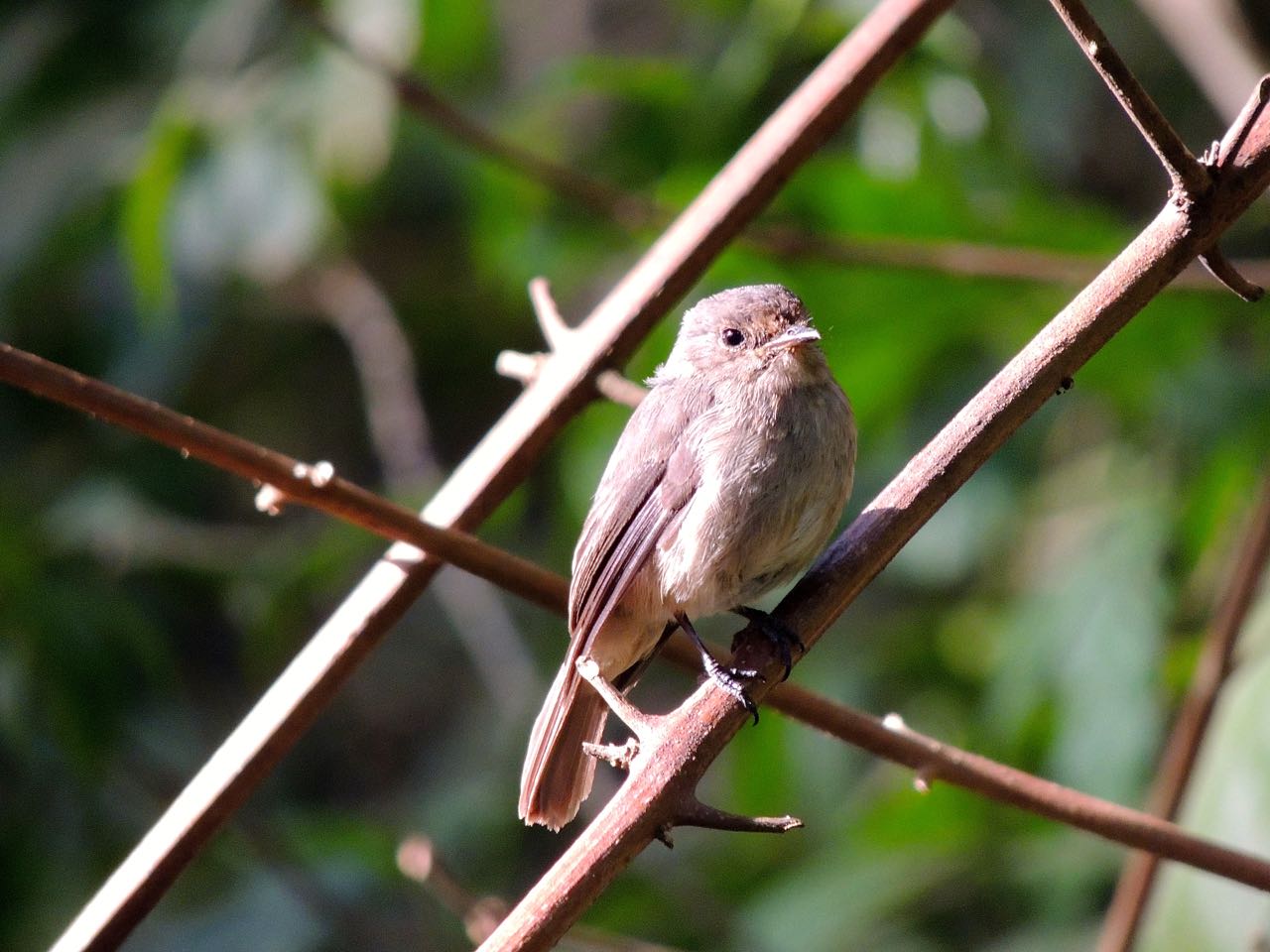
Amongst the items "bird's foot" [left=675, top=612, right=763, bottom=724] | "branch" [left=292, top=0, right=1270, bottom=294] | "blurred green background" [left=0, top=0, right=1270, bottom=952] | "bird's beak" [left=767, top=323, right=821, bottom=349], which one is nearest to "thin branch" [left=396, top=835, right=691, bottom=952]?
"bird's foot" [left=675, top=612, right=763, bottom=724]

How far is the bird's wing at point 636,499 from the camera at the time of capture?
10.7 feet

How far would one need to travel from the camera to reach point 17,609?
4098 mm

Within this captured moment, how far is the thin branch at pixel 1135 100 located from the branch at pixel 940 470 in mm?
39

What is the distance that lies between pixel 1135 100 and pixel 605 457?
2.85 m

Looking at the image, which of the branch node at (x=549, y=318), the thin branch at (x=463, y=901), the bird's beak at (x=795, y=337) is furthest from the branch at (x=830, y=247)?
the thin branch at (x=463, y=901)

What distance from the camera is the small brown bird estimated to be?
3266mm

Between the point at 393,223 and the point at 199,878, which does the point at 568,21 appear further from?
the point at 199,878

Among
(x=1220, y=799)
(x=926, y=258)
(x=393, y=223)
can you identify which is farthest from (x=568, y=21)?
(x=1220, y=799)

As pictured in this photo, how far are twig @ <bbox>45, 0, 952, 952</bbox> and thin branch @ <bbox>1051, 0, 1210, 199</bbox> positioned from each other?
93cm

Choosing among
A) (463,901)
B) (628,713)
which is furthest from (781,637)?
(463,901)

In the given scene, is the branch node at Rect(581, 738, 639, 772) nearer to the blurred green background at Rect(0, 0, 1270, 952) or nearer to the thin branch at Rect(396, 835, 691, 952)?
the thin branch at Rect(396, 835, 691, 952)

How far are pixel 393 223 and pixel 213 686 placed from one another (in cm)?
252

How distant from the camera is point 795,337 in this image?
138 inches

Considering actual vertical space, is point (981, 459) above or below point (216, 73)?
below
